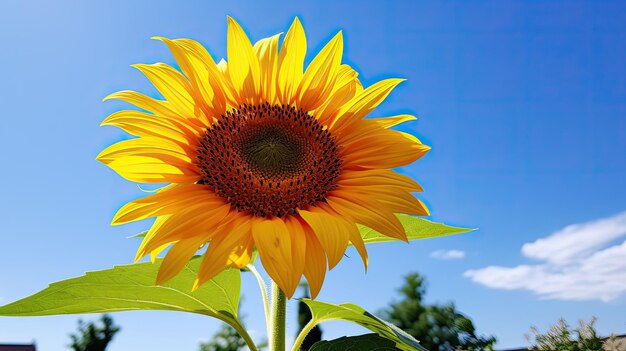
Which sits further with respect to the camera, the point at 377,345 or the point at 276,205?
the point at 377,345

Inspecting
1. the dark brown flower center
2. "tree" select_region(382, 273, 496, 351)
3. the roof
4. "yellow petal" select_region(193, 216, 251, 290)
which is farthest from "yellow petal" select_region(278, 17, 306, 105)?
the roof

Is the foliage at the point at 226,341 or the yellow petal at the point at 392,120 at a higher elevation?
the foliage at the point at 226,341

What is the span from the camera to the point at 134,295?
7.34 ft

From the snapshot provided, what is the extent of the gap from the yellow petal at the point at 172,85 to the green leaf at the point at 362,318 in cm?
86

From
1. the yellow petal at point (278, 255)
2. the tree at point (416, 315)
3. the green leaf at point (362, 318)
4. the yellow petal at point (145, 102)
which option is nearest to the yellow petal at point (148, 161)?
the yellow petal at point (145, 102)

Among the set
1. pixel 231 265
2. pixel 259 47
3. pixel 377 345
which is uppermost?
pixel 259 47

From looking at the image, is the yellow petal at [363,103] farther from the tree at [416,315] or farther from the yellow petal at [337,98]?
the tree at [416,315]

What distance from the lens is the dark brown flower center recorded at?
7.07 ft

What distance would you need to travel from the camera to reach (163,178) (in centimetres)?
211

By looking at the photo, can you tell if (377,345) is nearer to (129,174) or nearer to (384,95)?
(384,95)

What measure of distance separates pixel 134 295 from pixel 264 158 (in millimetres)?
724

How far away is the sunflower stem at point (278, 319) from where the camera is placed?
6.93ft

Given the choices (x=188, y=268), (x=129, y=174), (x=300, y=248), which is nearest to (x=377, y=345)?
(x=300, y=248)

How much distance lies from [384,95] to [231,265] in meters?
0.92
